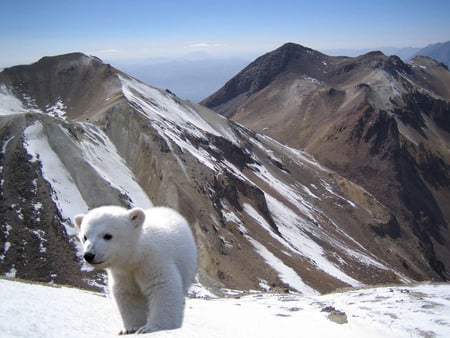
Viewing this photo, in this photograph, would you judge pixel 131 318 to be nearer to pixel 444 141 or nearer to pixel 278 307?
pixel 278 307

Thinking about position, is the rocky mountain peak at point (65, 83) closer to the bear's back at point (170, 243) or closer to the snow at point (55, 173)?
the snow at point (55, 173)

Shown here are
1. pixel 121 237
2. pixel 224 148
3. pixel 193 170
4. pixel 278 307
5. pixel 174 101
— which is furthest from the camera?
pixel 174 101

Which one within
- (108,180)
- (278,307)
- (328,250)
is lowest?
(328,250)

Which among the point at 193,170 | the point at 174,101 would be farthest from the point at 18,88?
the point at 193,170

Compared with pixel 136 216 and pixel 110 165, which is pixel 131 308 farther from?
pixel 110 165

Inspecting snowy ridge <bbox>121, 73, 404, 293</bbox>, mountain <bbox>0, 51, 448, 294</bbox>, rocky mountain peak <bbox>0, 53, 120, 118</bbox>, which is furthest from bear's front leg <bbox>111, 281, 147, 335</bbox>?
rocky mountain peak <bbox>0, 53, 120, 118</bbox>

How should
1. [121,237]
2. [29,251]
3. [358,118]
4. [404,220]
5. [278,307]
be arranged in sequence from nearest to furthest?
[121,237]
[278,307]
[29,251]
[404,220]
[358,118]
